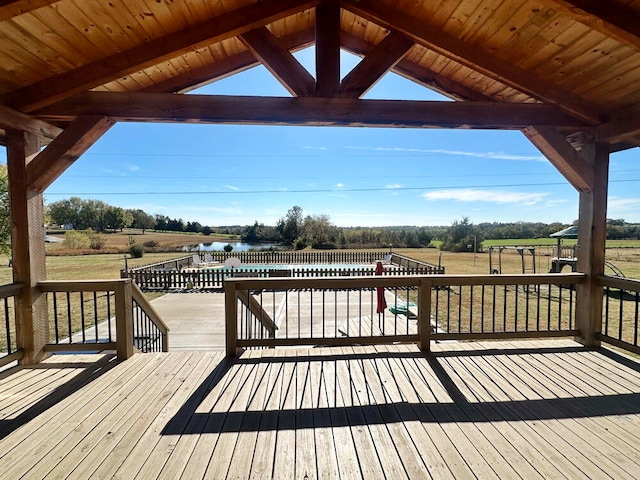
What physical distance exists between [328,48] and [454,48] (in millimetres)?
1134

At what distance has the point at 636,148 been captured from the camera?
3.12m

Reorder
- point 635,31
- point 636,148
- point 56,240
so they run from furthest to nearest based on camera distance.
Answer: point 56,240 → point 636,148 → point 635,31

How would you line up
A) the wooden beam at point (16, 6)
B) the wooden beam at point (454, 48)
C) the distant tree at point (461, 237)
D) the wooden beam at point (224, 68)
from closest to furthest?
the wooden beam at point (16, 6) → the wooden beam at point (454, 48) → the wooden beam at point (224, 68) → the distant tree at point (461, 237)

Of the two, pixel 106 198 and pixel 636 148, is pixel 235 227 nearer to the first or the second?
pixel 106 198

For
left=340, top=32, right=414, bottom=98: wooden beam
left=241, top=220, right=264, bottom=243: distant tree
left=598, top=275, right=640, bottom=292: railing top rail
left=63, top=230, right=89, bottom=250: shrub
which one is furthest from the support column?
left=241, top=220, right=264, bottom=243: distant tree

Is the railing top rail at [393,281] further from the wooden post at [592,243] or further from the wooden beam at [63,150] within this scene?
the wooden beam at [63,150]

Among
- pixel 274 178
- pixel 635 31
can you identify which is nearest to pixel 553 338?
pixel 635 31

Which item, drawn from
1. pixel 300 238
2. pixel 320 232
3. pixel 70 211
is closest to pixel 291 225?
pixel 300 238

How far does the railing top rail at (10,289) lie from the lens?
2627 mm

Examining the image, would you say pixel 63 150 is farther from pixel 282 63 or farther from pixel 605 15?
pixel 605 15

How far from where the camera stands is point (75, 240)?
77.9 ft

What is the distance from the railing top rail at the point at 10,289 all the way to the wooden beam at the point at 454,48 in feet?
13.2

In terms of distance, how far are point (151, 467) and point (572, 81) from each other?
14.4ft

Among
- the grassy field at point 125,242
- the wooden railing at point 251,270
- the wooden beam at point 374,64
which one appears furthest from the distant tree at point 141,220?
the wooden beam at point 374,64
